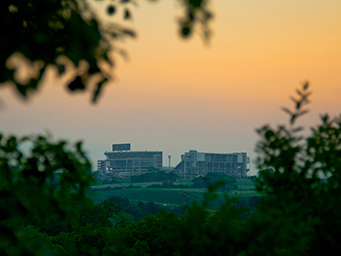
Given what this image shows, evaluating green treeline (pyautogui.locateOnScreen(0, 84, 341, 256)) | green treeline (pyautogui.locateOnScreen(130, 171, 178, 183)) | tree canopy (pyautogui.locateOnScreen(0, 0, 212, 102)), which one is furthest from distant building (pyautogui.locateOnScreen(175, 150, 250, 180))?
tree canopy (pyautogui.locateOnScreen(0, 0, 212, 102))

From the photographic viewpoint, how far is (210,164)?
429 ft

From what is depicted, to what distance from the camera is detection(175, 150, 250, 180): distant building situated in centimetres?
12775

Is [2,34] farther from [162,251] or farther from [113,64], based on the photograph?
[162,251]

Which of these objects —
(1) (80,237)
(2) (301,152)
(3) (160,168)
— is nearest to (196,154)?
(3) (160,168)

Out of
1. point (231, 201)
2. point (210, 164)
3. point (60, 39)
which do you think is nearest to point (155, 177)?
point (210, 164)

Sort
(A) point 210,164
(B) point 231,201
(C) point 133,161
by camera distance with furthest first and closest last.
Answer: (C) point 133,161
(A) point 210,164
(B) point 231,201

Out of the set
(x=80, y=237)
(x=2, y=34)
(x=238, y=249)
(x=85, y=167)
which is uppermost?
(x=2, y=34)

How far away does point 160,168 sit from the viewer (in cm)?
14412

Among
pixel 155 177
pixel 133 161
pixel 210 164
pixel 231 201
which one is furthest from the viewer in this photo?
pixel 133 161

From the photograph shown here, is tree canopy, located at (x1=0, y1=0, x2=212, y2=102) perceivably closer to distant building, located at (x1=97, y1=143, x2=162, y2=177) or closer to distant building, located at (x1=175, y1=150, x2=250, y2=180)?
distant building, located at (x1=175, y1=150, x2=250, y2=180)

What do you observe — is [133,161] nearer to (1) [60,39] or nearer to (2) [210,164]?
(2) [210,164]

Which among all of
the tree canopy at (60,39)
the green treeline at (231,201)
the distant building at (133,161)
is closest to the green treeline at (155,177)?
the distant building at (133,161)

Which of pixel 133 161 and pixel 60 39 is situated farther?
pixel 133 161

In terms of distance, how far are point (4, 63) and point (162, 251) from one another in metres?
15.5
